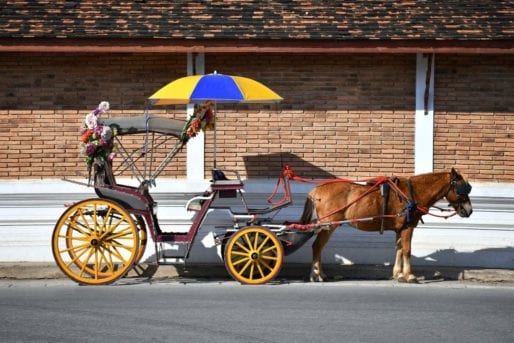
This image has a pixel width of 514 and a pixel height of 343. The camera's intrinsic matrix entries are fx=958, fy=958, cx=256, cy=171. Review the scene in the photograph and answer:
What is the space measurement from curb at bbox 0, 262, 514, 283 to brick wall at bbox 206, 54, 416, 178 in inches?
61.0

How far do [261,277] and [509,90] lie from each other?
187 inches

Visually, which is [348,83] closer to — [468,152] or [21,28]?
[468,152]

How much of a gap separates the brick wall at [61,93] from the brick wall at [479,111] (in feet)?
12.7

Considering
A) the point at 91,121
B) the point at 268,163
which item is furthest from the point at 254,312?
the point at 268,163

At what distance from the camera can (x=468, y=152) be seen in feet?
46.1

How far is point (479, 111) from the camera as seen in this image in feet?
46.0

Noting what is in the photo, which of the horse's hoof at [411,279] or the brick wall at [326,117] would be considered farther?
the brick wall at [326,117]

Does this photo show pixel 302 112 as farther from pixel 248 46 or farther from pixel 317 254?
pixel 317 254

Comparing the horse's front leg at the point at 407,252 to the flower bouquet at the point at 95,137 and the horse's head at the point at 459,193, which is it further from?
the flower bouquet at the point at 95,137

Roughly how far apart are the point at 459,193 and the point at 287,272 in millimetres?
2664

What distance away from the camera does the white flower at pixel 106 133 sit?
39.3 feet

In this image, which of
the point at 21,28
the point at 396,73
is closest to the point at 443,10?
the point at 396,73

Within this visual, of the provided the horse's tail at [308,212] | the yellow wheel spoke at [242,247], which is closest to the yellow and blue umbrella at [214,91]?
the horse's tail at [308,212]

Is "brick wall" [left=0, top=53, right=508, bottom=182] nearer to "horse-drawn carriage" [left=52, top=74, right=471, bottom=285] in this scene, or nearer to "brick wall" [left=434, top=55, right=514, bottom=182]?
"brick wall" [left=434, top=55, right=514, bottom=182]
